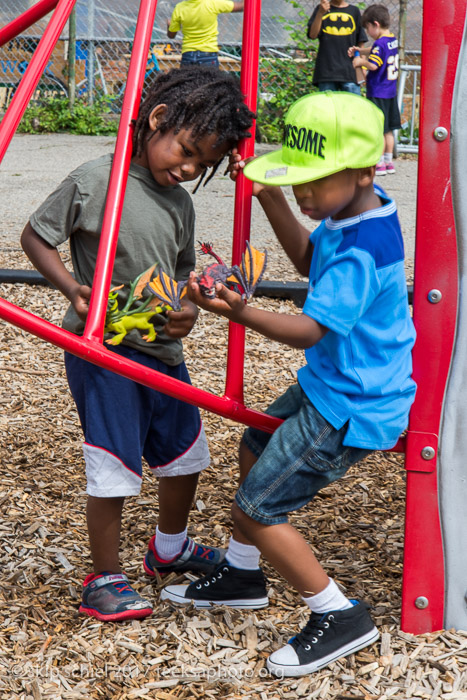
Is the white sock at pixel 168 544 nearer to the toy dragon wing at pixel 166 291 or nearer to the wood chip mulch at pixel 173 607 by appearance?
the wood chip mulch at pixel 173 607

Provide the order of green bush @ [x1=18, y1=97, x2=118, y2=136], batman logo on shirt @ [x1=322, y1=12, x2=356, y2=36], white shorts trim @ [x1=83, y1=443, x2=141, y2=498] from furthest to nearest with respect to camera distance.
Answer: green bush @ [x1=18, y1=97, x2=118, y2=136] < batman logo on shirt @ [x1=322, y1=12, x2=356, y2=36] < white shorts trim @ [x1=83, y1=443, x2=141, y2=498]

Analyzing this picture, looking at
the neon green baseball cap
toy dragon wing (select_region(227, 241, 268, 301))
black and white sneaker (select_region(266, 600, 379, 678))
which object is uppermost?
the neon green baseball cap

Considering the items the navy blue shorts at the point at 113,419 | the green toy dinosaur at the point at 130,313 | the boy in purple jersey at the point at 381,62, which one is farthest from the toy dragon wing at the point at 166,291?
the boy in purple jersey at the point at 381,62

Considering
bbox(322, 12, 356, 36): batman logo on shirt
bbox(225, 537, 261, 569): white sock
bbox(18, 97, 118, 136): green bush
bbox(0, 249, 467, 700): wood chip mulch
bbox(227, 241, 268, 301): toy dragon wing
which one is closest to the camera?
bbox(227, 241, 268, 301): toy dragon wing

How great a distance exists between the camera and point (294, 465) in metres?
1.87

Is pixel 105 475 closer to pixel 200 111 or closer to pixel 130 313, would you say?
pixel 130 313

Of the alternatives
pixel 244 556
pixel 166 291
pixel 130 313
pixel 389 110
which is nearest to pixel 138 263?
pixel 130 313

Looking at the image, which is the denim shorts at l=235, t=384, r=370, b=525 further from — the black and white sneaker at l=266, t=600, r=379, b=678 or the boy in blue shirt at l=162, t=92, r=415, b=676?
the black and white sneaker at l=266, t=600, r=379, b=678

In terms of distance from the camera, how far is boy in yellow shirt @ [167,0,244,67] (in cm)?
816

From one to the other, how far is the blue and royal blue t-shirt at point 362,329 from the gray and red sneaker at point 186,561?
2.52 feet

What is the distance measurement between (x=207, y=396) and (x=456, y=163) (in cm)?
76

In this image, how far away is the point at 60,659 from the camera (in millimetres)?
2000

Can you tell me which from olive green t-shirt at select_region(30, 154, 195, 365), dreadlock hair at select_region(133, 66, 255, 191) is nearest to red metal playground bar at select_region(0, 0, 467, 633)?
dreadlock hair at select_region(133, 66, 255, 191)

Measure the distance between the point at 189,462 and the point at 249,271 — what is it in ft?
2.53
